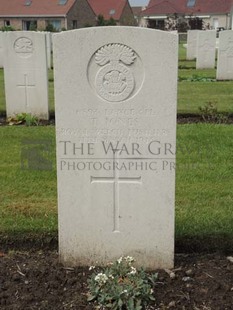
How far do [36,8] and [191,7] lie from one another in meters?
17.1

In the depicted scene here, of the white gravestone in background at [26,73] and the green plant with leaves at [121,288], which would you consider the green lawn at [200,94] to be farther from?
the green plant with leaves at [121,288]

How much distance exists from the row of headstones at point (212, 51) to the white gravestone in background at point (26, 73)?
6.61 metres

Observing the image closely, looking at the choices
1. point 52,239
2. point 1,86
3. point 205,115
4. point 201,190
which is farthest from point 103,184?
point 1,86

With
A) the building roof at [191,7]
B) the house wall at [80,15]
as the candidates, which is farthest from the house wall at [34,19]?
the building roof at [191,7]

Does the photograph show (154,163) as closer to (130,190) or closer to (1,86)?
(130,190)

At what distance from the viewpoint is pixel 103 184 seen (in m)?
3.44

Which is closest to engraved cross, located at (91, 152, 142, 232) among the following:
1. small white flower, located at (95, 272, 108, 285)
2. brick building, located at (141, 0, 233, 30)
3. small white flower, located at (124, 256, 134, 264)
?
small white flower, located at (124, 256, 134, 264)

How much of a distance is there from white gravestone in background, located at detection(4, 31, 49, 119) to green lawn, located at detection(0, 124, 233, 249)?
163 cm

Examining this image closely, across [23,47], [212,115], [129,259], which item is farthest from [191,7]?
[129,259]

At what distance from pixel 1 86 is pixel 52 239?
940cm

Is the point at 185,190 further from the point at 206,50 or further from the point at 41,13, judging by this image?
the point at 41,13

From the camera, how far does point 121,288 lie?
3059 mm

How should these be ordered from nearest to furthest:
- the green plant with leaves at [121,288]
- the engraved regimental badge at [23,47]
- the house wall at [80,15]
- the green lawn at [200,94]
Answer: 1. the green plant with leaves at [121,288]
2. the engraved regimental badge at [23,47]
3. the green lawn at [200,94]
4. the house wall at [80,15]

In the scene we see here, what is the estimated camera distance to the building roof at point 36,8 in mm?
51822
